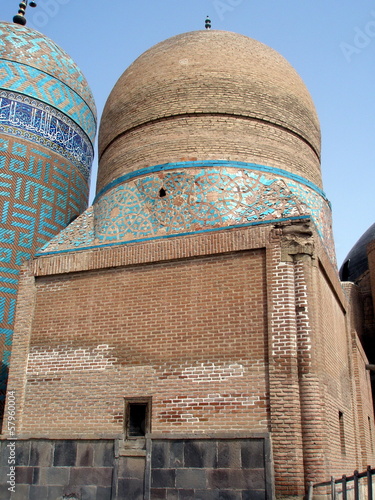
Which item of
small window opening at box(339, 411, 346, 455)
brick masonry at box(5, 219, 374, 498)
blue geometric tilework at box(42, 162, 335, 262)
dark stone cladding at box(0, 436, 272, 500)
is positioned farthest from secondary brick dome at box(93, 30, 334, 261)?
dark stone cladding at box(0, 436, 272, 500)

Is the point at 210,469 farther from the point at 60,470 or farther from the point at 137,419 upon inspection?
the point at 60,470

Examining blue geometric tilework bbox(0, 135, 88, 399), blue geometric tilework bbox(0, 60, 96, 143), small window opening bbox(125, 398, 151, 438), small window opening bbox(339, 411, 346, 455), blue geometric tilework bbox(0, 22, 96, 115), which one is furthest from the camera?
blue geometric tilework bbox(0, 22, 96, 115)

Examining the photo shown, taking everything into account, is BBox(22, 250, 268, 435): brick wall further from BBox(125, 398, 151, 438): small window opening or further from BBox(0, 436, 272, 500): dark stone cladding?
BBox(0, 436, 272, 500): dark stone cladding

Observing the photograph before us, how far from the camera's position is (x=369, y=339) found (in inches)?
438

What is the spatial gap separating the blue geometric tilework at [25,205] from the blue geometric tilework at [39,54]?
5.71 ft

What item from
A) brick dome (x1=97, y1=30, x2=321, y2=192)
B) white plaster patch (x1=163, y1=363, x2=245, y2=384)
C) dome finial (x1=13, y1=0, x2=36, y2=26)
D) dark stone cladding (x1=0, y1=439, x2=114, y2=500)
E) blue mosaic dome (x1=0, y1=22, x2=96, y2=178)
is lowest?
dark stone cladding (x1=0, y1=439, x2=114, y2=500)

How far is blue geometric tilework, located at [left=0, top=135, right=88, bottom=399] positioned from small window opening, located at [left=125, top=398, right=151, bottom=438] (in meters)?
2.81

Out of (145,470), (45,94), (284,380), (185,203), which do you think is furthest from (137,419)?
A: (45,94)

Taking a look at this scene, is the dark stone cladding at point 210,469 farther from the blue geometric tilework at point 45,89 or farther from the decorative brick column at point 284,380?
the blue geometric tilework at point 45,89

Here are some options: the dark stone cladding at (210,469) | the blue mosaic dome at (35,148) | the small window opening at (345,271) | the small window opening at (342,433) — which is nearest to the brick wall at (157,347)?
the dark stone cladding at (210,469)

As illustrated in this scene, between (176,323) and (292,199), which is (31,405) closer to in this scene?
(176,323)

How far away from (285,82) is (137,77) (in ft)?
7.52


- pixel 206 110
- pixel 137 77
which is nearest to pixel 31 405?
pixel 206 110

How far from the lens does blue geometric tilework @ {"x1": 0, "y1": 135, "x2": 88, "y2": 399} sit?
8.23 meters
